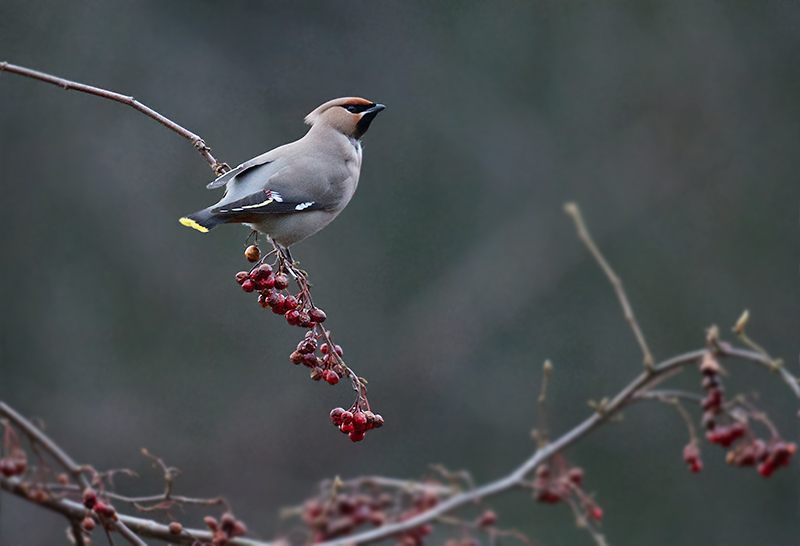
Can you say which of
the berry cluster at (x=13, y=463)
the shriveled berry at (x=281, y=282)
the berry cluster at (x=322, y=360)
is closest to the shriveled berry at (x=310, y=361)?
the berry cluster at (x=322, y=360)

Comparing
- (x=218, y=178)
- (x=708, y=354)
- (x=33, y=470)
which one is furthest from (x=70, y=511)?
(x=708, y=354)

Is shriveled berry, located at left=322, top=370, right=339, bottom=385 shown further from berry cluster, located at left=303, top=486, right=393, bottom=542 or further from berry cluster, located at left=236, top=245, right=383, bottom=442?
berry cluster, located at left=303, top=486, right=393, bottom=542

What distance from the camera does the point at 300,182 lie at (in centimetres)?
134

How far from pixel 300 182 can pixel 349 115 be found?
0.66 feet

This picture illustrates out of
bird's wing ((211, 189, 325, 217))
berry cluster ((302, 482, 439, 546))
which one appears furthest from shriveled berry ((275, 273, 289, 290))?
berry cluster ((302, 482, 439, 546))

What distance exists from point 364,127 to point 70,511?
783 mm

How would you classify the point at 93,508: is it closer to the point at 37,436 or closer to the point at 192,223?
the point at 37,436

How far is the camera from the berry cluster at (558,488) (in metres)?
1.50

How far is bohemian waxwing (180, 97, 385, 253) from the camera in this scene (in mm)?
1235

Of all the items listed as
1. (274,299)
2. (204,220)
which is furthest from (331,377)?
(204,220)

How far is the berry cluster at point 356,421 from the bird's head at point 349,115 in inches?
21.3

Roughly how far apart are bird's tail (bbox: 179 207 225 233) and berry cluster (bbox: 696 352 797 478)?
724 millimetres

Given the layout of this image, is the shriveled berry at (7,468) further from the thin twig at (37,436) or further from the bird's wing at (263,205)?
the bird's wing at (263,205)

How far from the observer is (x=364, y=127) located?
1.51m
